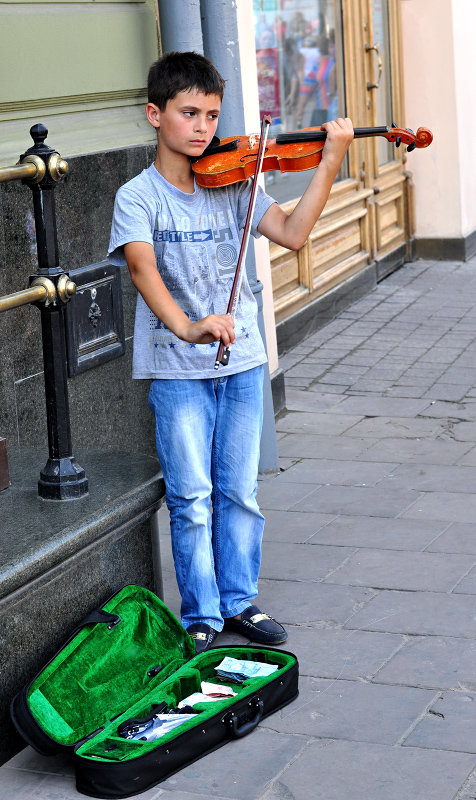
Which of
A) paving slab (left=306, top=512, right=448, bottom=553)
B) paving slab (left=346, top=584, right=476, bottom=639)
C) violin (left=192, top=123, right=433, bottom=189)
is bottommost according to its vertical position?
paving slab (left=346, top=584, right=476, bottom=639)

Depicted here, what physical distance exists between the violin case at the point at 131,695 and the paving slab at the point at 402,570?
823mm

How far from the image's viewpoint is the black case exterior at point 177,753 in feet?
9.07

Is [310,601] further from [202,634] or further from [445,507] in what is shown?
[445,507]

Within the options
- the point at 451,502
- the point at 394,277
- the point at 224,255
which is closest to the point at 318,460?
the point at 451,502

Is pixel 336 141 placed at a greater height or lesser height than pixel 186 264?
greater

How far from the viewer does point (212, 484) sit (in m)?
3.62

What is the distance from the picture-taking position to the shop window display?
7.49 meters

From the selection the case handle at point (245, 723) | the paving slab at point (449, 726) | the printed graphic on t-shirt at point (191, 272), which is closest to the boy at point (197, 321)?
the printed graphic on t-shirt at point (191, 272)

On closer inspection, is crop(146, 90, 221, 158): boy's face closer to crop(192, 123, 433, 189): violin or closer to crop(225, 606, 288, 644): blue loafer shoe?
crop(192, 123, 433, 189): violin

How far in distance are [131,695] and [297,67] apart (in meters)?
5.75

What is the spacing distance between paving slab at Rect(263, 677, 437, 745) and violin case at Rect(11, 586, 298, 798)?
66mm

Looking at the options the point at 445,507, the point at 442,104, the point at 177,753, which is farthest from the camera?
the point at 442,104

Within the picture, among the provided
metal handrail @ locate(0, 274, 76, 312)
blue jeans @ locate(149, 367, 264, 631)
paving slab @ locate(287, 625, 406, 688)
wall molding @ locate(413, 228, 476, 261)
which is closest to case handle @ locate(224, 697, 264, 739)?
paving slab @ locate(287, 625, 406, 688)

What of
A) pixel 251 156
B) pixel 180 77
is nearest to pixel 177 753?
pixel 251 156
